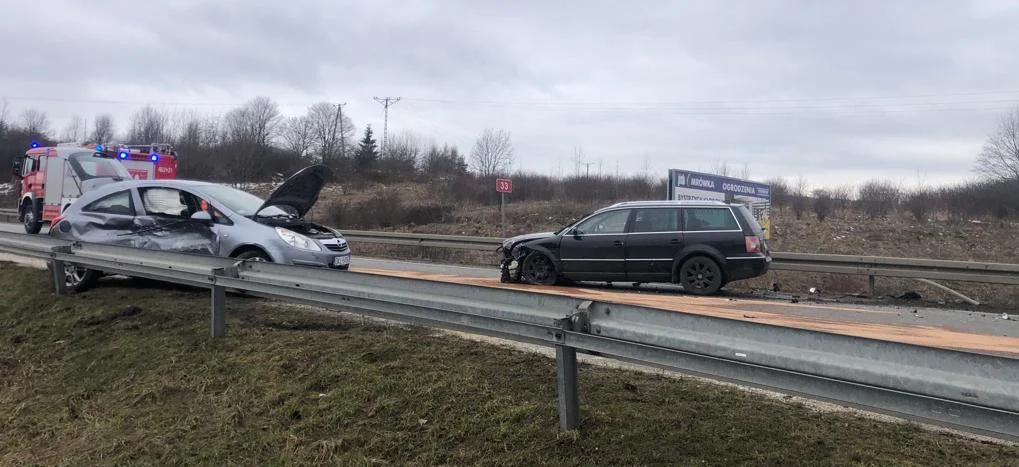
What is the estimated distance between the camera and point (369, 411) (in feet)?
13.3

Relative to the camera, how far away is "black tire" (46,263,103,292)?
310 inches

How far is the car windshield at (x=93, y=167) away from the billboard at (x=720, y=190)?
1531 cm

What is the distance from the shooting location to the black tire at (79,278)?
7.87 m

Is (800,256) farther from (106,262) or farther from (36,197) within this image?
(36,197)

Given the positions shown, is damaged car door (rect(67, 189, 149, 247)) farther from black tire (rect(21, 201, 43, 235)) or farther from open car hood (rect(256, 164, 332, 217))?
black tire (rect(21, 201, 43, 235))

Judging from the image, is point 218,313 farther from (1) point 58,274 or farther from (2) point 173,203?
(1) point 58,274

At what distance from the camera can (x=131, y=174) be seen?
1898 centimetres

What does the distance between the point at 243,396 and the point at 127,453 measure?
762mm

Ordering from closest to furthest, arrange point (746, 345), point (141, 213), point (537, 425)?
point (746, 345) → point (537, 425) → point (141, 213)

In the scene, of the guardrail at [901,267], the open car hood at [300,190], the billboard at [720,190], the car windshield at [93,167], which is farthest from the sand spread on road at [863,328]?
the car windshield at [93,167]

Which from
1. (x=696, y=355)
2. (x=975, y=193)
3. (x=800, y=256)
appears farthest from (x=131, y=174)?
(x=975, y=193)

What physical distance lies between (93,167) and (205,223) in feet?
41.2

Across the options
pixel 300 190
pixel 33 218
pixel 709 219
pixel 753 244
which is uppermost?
pixel 300 190

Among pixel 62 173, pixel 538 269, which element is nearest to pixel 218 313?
pixel 538 269
